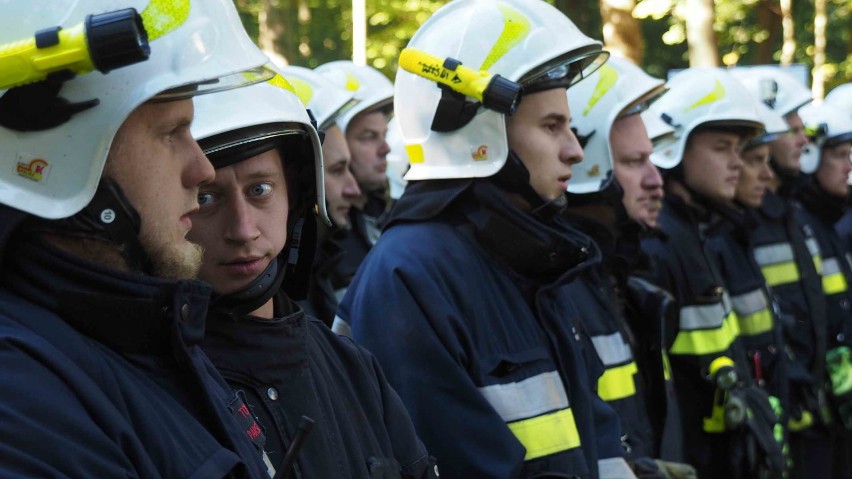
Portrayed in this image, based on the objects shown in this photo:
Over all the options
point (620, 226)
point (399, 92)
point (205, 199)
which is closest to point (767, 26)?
point (620, 226)

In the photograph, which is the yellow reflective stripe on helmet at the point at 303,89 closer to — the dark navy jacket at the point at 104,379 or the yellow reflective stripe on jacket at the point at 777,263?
the yellow reflective stripe on jacket at the point at 777,263

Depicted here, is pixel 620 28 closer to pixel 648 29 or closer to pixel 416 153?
pixel 416 153

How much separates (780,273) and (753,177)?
79cm

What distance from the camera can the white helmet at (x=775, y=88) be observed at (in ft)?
27.5

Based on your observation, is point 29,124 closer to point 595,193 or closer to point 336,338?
point 336,338

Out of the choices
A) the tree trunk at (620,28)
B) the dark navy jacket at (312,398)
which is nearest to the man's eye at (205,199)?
the dark navy jacket at (312,398)

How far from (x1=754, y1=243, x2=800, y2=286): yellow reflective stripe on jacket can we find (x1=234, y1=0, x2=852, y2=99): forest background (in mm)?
4672

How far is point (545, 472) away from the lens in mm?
3686

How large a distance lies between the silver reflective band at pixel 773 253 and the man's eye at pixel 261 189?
5.45 m

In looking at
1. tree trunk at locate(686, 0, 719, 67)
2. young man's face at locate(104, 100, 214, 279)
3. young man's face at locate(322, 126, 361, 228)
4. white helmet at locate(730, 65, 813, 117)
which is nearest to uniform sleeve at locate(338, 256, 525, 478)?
young man's face at locate(104, 100, 214, 279)

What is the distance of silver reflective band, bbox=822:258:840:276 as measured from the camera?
29.9 ft

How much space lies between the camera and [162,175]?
225 cm

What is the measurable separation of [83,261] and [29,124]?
0.31 m

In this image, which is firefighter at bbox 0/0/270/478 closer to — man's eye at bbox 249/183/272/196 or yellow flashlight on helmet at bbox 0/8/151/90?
yellow flashlight on helmet at bbox 0/8/151/90
